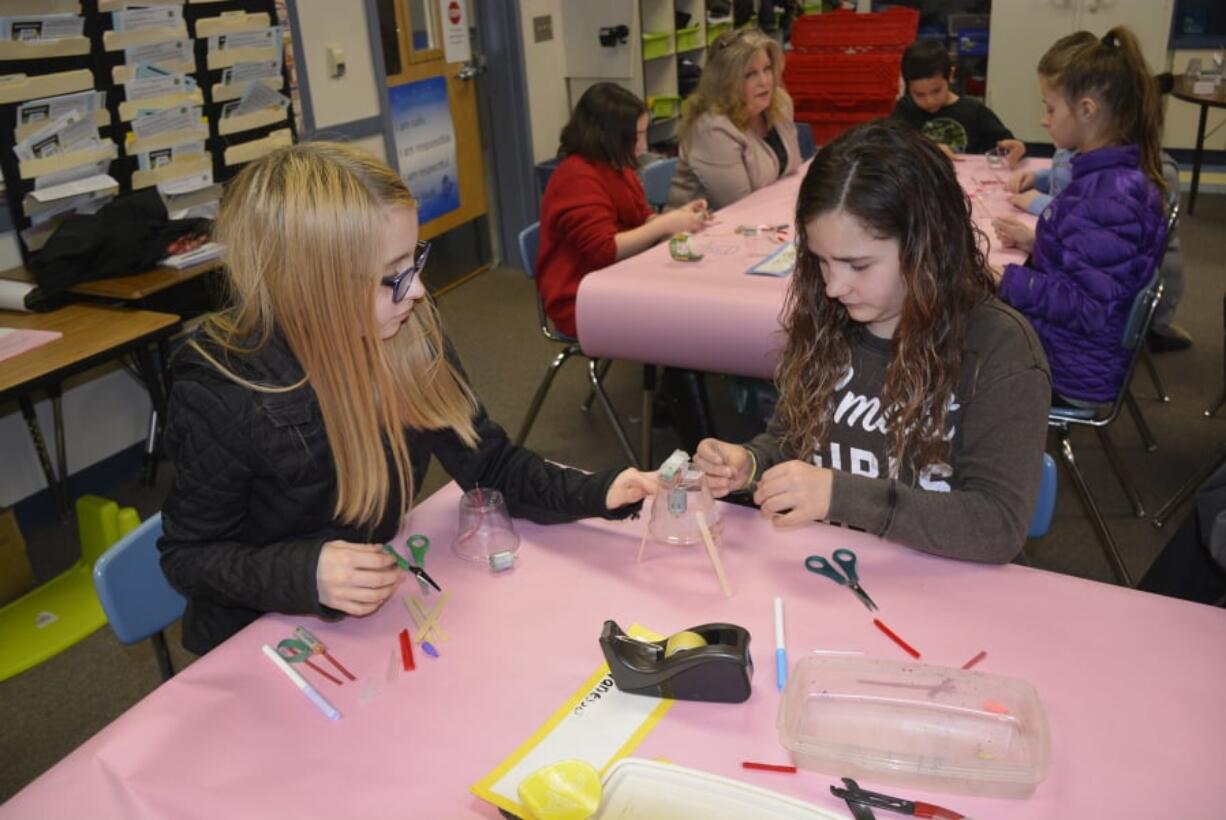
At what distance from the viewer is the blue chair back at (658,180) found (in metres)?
3.58

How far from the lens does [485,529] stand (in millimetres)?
1347

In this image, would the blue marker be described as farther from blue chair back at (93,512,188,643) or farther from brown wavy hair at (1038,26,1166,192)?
brown wavy hair at (1038,26,1166,192)

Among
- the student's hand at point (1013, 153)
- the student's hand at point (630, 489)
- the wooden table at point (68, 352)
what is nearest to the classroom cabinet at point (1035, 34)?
the student's hand at point (1013, 153)

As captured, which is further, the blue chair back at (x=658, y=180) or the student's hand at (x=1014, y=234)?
the blue chair back at (x=658, y=180)

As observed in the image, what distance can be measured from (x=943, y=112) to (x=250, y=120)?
2.62m

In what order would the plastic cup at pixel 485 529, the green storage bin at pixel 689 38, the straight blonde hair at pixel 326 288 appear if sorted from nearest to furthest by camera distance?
the straight blonde hair at pixel 326 288, the plastic cup at pixel 485 529, the green storage bin at pixel 689 38

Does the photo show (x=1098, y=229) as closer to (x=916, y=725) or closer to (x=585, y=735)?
(x=916, y=725)

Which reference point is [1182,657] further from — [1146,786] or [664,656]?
[664,656]

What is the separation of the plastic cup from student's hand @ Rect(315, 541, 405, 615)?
0.18 meters

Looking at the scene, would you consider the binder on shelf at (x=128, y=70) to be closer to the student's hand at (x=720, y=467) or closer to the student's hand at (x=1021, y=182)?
the student's hand at (x=720, y=467)

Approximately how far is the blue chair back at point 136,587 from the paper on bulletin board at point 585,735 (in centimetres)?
66

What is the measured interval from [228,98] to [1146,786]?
3.46m

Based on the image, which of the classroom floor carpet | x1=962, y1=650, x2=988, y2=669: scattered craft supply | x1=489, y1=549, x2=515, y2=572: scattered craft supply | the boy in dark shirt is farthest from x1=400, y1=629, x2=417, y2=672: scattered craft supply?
the boy in dark shirt

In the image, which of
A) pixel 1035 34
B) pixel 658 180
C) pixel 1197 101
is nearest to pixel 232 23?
pixel 658 180
